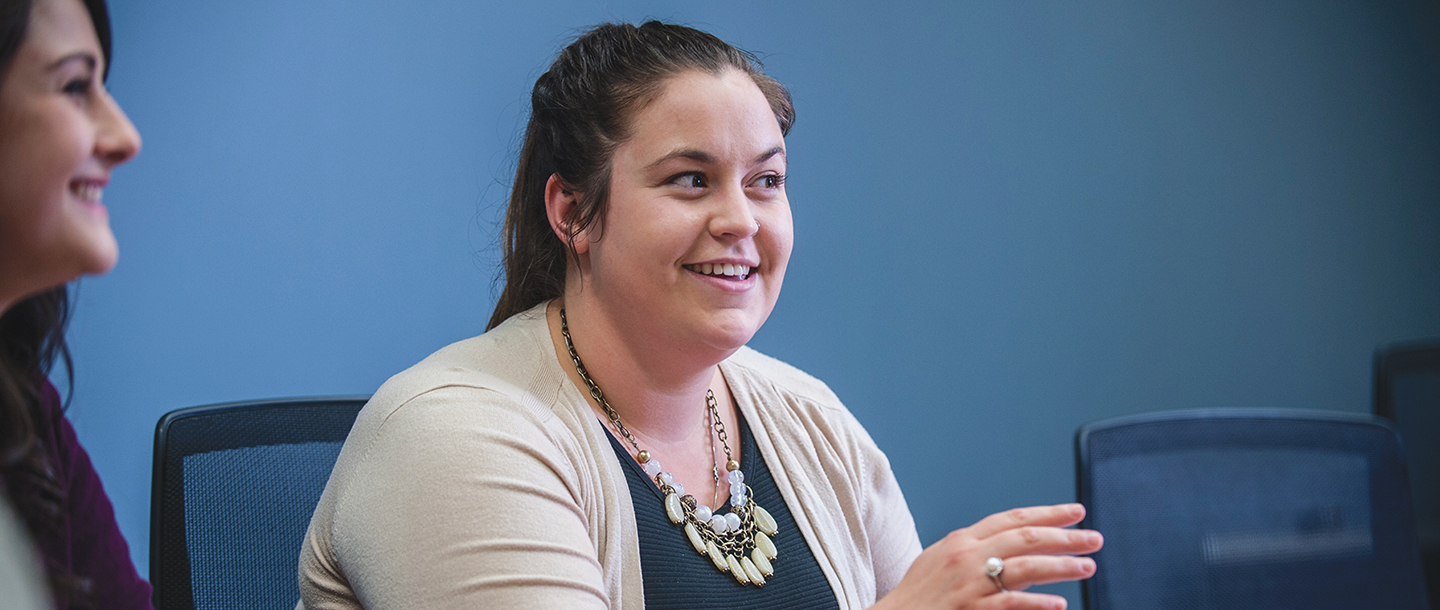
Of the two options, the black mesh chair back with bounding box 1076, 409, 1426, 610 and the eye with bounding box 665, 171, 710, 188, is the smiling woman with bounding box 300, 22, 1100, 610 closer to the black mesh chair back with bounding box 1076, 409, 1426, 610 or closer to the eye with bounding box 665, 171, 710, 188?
the eye with bounding box 665, 171, 710, 188

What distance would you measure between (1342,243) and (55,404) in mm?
3181

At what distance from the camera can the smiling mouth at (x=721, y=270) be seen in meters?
1.26

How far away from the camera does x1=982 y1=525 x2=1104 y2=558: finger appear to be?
1.04 meters

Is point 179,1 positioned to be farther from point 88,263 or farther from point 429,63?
point 88,263

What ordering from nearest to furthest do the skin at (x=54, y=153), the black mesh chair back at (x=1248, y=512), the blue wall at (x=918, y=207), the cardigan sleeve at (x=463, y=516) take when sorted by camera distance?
the skin at (x=54, y=153)
the cardigan sleeve at (x=463, y=516)
the black mesh chair back at (x=1248, y=512)
the blue wall at (x=918, y=207)

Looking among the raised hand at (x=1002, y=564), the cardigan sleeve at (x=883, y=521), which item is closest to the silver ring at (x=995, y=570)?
the raised hand at (x=1002, y=564)

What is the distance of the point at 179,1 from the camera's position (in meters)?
1.75

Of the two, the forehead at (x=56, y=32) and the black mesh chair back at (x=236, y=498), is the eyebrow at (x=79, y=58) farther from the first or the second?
the black mesh chair back at (x=236, y=498)

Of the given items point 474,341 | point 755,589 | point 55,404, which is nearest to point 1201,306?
point 755,589

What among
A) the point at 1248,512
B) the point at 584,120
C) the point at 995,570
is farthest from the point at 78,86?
the point at 1248,512

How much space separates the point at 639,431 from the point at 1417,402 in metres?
1.82

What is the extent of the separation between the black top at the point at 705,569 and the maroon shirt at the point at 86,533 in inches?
19.5

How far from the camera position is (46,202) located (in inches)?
26.7

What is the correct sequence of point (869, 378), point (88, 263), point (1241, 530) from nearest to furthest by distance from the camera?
point (88, 263)
point (1241, 530)
point (869, 378)
